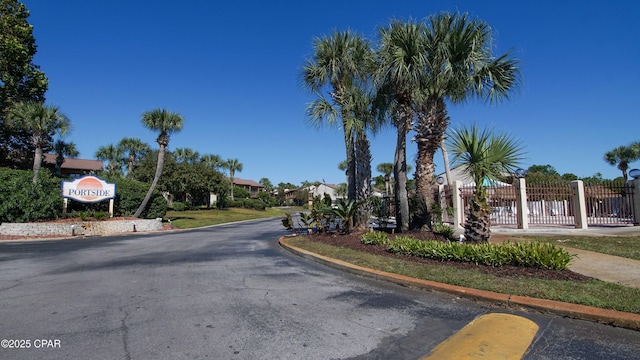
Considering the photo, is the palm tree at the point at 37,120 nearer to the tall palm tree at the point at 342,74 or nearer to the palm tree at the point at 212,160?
the tall palm tree at the point at 342,74

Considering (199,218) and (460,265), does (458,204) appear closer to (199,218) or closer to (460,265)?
(460,265)

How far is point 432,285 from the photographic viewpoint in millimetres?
5906

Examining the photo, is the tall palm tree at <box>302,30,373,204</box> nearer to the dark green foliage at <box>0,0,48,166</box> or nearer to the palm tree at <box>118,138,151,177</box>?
the dark green foliage at <box>0,0,48,166</box>

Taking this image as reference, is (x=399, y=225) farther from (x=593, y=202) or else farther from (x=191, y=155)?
(x=191, y=155)

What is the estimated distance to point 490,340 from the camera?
3.84 metres

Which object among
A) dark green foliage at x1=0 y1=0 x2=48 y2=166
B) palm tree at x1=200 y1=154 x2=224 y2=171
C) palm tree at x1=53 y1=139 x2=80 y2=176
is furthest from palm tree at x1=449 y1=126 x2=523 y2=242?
palm tree at x1=200 y1=154 x2=224 y2=171

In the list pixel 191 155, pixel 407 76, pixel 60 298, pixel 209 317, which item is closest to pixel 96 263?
pixel 60 298

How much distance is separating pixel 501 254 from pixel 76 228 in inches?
826

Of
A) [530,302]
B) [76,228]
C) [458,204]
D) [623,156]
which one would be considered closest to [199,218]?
[76,228]

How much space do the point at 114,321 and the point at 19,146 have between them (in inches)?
1549

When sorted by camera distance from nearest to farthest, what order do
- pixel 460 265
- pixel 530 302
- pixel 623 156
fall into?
pixel 530 302
pixel 460 265
pixel 623 156

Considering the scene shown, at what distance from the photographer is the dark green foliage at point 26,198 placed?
18.1 meters

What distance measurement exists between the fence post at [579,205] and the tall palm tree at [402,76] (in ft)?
24.4

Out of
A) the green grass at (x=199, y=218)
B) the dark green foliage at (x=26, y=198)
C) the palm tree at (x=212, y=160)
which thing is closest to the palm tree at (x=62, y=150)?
the green grass at (x=199, y=218)
